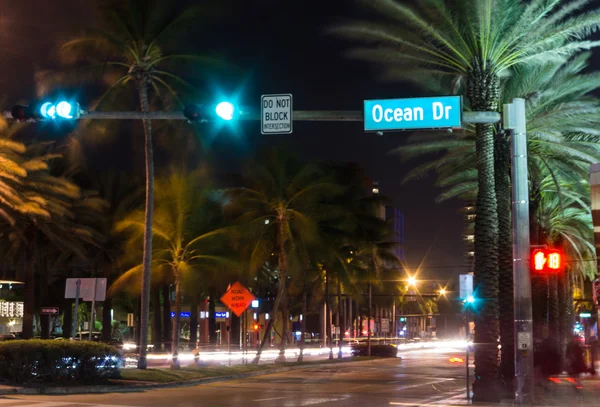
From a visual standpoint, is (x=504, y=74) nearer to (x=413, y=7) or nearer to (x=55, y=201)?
(x=413, y=7)

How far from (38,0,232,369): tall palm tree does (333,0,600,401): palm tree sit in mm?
6945

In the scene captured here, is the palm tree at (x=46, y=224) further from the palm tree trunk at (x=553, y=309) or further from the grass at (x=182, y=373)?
the palm tree trunk at (x=553, y=309)

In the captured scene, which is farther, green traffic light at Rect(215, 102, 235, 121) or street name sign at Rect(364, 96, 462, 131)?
green traffic light at Rect(215, 102, 235, 121)

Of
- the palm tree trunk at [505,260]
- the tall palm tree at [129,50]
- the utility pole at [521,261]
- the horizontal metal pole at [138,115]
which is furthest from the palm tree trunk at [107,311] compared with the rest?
the utility pole at [521,261]

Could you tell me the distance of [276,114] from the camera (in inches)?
620

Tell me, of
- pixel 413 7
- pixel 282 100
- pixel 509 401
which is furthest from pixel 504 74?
pixel 282 100

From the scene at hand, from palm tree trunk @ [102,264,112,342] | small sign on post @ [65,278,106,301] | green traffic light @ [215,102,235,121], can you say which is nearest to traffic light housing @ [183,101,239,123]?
green traffic light @ [215,102,235,121]

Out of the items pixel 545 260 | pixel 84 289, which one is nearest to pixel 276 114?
pixel 545 260

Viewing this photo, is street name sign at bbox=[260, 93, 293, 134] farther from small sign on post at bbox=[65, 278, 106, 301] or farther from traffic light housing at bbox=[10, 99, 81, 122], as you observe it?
small sign on post at bbox=[65, 278, 106, 301]

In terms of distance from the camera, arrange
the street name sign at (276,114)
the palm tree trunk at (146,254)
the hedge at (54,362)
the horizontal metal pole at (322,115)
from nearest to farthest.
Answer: the street name sign at (276,114), the horizontal metal pole at (322,115), the hedge at (54,362), the palm tree trunk at (146,254)

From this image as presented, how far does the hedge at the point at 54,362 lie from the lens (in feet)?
74.1

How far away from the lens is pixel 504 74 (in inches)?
1021

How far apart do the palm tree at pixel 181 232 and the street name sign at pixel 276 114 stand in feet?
61.2

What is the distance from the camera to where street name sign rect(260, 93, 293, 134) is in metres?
15.7
